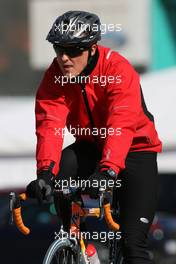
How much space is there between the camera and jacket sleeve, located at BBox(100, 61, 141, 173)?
6301mm

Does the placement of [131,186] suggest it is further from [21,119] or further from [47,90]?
[21,119]

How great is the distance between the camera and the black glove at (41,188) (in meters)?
6.29

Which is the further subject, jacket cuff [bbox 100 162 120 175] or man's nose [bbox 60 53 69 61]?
man's nose [bbox 60 53 69 61]

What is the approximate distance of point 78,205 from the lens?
661 cm

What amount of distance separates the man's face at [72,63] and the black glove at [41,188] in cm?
58

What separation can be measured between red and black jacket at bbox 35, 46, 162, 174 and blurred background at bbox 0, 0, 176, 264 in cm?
366

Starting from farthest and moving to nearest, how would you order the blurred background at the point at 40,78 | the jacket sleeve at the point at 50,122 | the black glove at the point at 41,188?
1. the blurred background at the point at 40,78
2. the jacket sleeve at the point at 50,122
3. the black glove at the point at 41,188

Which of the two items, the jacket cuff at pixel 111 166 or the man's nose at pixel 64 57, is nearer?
the jacket cuff at pixel 111 166

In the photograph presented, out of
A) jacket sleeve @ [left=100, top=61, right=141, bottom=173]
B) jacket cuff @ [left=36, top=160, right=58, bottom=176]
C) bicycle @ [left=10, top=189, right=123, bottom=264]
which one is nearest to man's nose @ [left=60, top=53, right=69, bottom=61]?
jacket sleeve @ [left=100, top=61, right=141, bottom=173]

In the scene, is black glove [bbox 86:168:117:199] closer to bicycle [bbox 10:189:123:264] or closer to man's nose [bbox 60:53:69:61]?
bicycle [bbox 10:189:123:264]

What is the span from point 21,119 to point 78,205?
405 centimetres

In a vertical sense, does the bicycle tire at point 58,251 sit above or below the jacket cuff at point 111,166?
below

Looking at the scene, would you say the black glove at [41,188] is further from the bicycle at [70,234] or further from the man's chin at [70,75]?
the man's chin at [70,75]

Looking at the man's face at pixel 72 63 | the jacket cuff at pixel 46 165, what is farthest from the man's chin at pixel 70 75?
the jacket cuff at pixel 46 165
